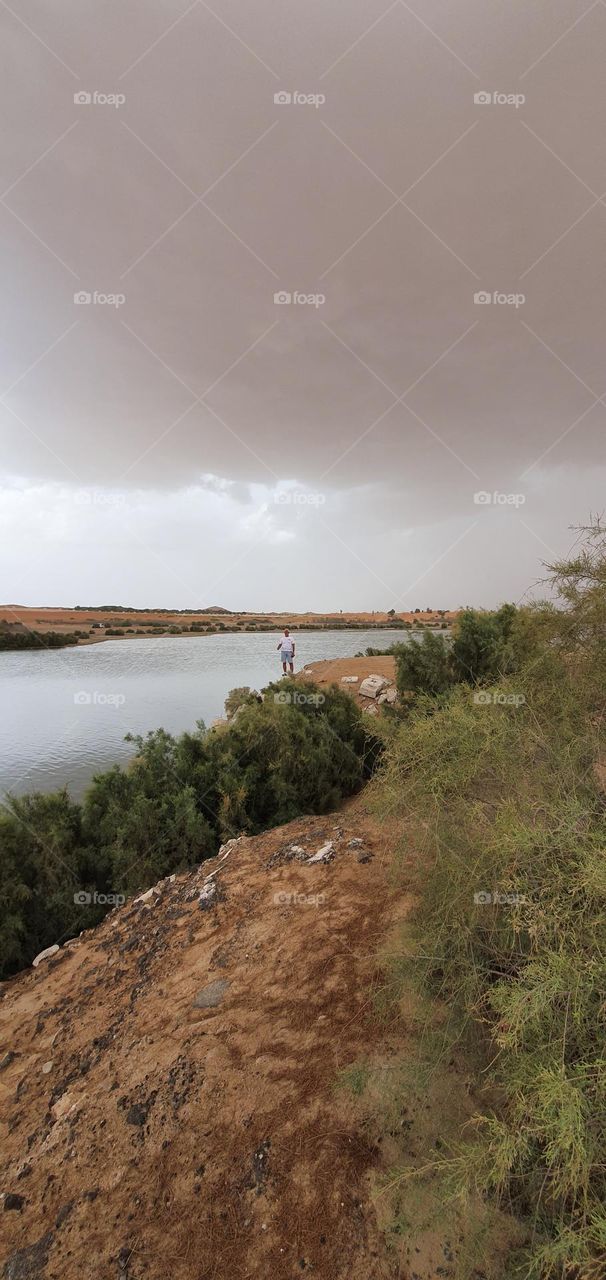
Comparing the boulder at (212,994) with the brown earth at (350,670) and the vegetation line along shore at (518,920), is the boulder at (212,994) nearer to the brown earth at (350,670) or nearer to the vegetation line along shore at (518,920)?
the vegetation line along shore at (518,920)

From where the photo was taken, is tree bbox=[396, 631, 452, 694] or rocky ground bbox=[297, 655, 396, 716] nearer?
tree bbox=[396, 631, 452, 694]

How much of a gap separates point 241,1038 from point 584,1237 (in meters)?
2.53

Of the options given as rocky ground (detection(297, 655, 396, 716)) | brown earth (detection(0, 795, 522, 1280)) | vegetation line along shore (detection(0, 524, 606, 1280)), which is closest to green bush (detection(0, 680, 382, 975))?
vegetation line along shore (detection(0, 524, 606, 1280))

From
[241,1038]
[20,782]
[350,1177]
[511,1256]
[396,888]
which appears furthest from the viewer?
[20,782]

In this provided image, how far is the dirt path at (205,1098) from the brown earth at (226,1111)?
0.01 m

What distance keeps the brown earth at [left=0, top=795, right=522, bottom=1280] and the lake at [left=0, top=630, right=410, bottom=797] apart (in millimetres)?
7614

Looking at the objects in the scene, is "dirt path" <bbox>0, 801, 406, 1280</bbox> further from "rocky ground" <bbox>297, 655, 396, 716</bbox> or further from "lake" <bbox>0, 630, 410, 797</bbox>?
"rocky ground" <bbox>297, 655, 396, 716</bbox>

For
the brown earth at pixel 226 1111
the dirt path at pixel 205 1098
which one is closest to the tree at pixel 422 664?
the dirt path at pixel 205 1098

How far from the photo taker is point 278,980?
3.90 metres

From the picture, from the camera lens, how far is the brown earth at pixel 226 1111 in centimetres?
231

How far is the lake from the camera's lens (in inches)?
495

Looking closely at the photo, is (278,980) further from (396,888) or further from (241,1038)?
(396,888)

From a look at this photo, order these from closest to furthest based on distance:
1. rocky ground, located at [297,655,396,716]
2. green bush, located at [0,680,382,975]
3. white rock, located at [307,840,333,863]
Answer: white rock, located at [307,840,333,863] < green bush, located at [0,680,382,975] < rocky ground, located at [297,655,396,716]

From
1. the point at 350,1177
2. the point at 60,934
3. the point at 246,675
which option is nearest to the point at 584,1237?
the point at 350,1177
